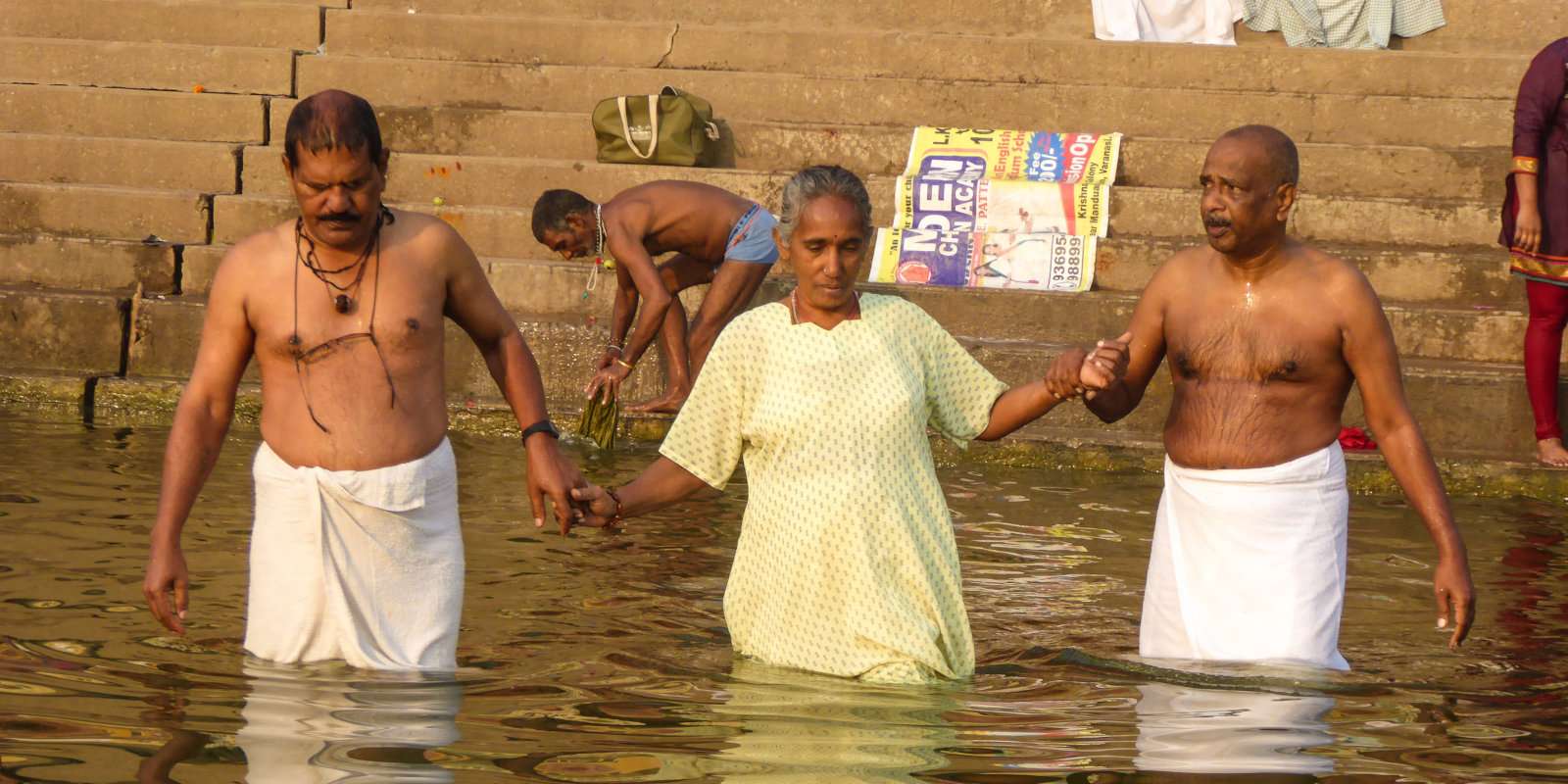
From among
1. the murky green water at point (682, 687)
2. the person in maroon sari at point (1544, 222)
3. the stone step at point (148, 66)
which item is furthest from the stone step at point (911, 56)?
the murky green water at point (682, 687)

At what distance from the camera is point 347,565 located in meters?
4.49

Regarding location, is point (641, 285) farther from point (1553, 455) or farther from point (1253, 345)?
point (1253, 345)

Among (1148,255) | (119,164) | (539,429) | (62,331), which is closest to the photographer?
(539,429)

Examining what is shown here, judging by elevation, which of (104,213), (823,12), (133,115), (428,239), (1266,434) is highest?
(823,12)

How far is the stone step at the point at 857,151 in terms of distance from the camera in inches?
434

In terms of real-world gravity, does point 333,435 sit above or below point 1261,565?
above

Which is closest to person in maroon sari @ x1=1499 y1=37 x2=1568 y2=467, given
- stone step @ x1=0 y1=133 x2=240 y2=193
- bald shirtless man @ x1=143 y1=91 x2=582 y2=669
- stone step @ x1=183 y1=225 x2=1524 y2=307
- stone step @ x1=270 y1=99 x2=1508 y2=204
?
stone step @ x1=183 y1=225 x2=1524 y2=307

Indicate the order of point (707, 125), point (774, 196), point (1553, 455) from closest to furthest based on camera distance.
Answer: point (1553, 455) < point (774, 196) < point (707, 125)

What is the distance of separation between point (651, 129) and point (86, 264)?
10.3 feet

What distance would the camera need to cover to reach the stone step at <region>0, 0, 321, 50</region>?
41.7 ft

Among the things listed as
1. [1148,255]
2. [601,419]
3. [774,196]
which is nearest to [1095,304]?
[1148,255]

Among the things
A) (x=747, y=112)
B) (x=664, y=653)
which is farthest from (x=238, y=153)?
(x=664, y=653)

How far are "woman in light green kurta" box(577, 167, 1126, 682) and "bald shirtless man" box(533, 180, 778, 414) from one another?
4491 millimetres

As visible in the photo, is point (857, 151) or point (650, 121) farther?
point (857, 151)
